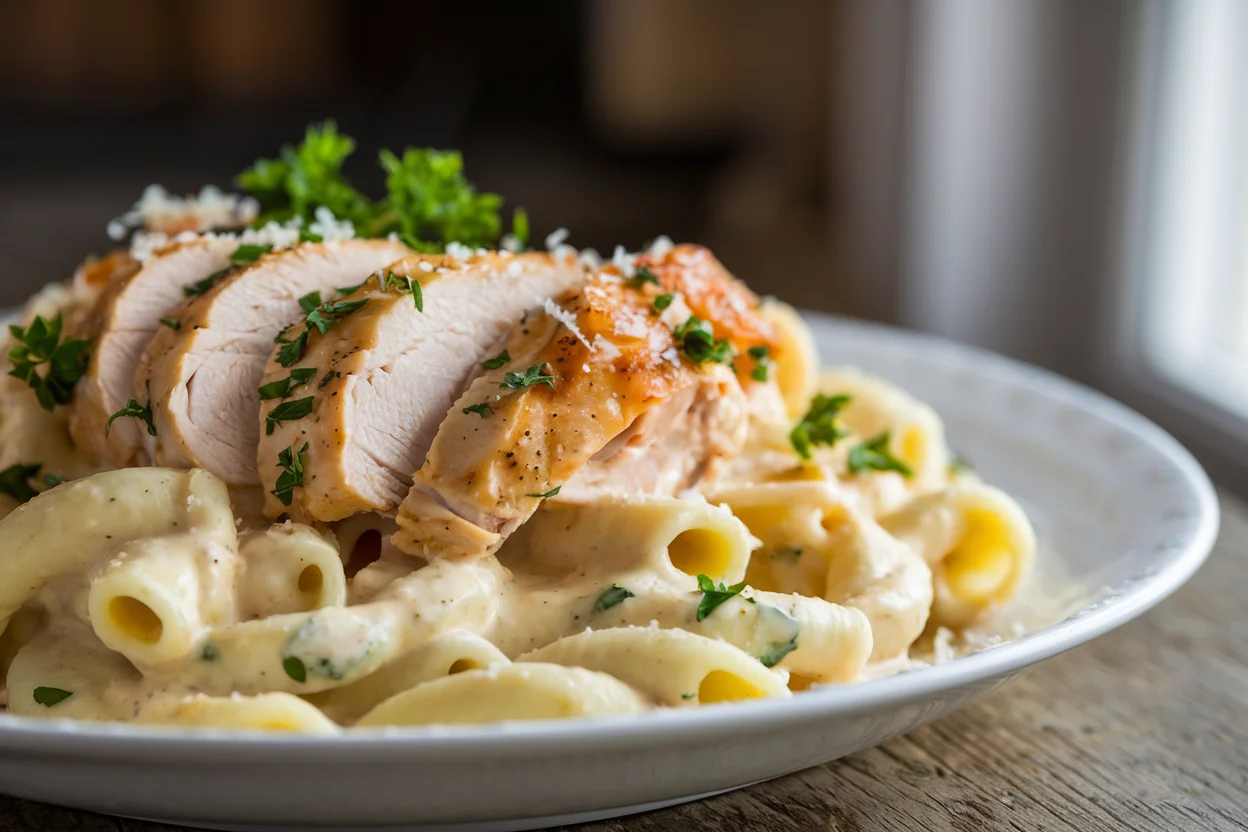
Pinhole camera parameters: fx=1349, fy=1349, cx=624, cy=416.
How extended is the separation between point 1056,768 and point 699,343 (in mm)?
996

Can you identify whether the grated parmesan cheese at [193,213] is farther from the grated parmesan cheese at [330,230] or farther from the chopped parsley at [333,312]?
the chopped parsley at [333,312]

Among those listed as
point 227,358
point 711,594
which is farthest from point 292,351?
point 711,594

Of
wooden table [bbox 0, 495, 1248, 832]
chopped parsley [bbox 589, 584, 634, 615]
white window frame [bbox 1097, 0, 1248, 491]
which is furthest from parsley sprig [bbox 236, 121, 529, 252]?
white window frame [bbox 1097, 0, 1248, 491]

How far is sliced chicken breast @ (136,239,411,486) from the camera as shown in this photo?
2396 millimetres

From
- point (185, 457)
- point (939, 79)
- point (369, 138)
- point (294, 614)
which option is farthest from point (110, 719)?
point (369, 138)

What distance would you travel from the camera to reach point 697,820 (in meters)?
2.13

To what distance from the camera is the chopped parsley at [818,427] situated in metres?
2.93

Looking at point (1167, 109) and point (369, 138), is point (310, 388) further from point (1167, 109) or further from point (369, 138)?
point (369, 138)

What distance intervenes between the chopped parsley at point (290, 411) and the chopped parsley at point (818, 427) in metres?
1.10

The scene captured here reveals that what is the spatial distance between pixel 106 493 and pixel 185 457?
164mm

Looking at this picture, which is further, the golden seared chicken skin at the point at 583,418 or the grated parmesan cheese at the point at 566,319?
the grated parmesan cheese at the point at 566,319

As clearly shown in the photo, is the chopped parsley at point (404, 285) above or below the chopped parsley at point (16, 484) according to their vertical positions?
above

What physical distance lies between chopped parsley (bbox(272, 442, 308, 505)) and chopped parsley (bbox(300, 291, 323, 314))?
348 mm

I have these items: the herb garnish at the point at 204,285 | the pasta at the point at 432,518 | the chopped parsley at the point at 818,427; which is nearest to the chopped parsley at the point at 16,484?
the pasta at the point at 432,518
